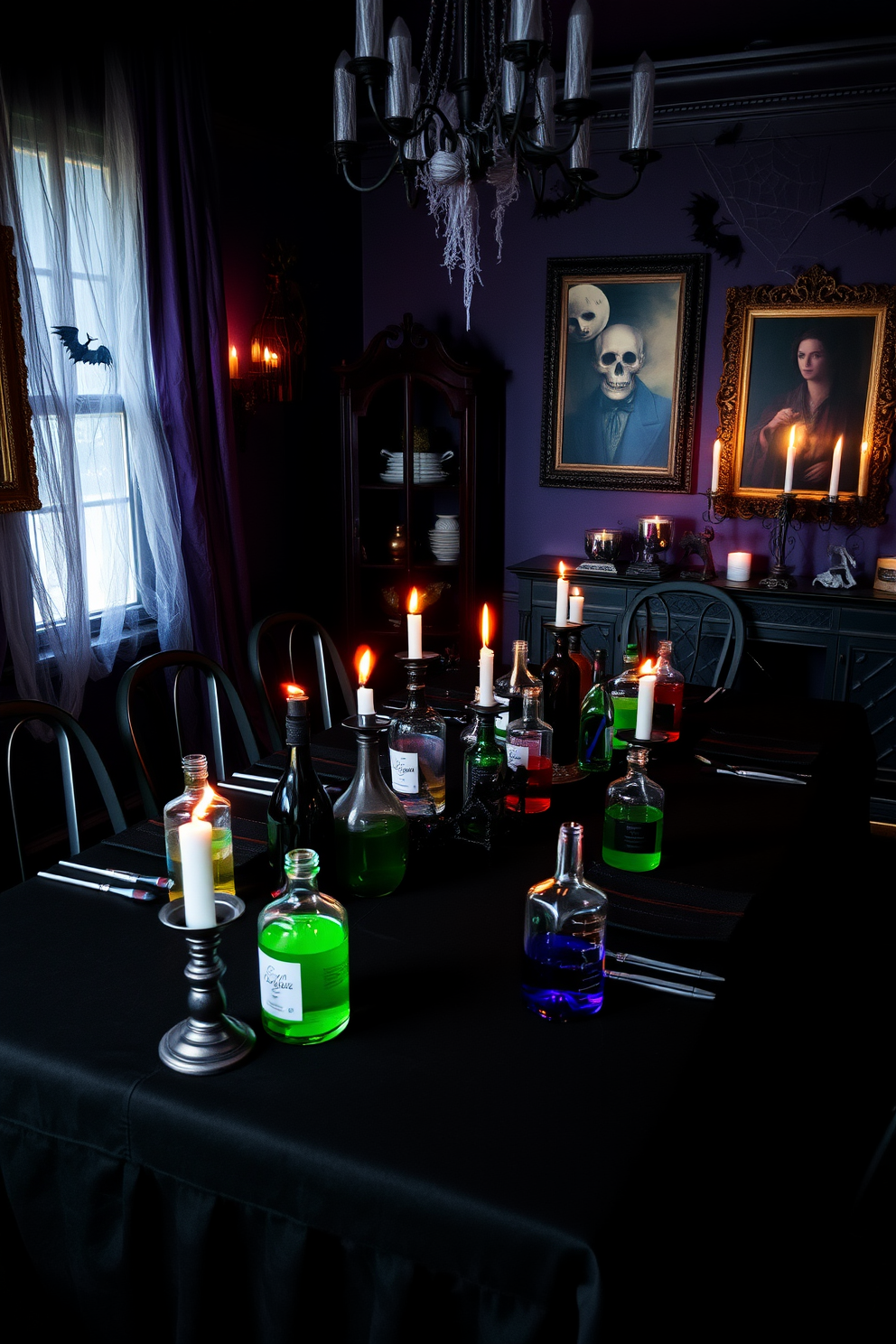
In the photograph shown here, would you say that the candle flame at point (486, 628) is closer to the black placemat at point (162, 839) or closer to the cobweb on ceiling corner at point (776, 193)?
the black placemat at point (162, 839)

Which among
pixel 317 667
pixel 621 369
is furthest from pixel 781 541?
pixel 317 667

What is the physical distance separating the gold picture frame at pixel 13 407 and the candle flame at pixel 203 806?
5.14 feet

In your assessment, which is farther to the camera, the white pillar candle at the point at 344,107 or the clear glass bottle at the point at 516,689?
the clear glass bottle at the point at 516,689

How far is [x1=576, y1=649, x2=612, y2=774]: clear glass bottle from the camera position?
2021 millimetres

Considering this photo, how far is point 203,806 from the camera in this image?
113 centimetres

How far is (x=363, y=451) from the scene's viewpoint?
416 cm

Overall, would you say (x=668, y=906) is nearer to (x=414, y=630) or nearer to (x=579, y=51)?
(x=414, y=630)

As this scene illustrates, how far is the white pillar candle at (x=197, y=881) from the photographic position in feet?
3.45

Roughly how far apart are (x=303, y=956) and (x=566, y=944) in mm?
320

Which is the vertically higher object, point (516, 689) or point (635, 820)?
point (516, 689)

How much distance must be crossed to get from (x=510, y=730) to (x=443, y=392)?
8.03ft

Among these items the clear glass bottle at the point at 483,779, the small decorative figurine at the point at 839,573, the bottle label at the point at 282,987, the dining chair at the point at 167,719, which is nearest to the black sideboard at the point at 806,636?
the small decorative figurine at the point at 839,573

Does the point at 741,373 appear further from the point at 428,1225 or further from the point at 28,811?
the point at 428,1225

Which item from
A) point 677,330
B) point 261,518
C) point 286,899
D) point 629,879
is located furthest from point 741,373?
point 286,899
